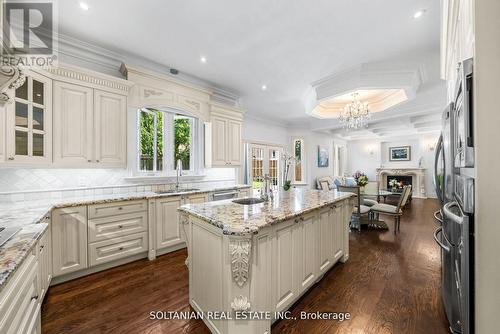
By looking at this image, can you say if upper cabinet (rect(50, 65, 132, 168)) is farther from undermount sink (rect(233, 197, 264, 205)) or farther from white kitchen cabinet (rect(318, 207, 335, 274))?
white kitchen cabinet (rect(318, 207, 335, 274))

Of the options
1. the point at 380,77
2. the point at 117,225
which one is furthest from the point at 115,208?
the point at 380,77

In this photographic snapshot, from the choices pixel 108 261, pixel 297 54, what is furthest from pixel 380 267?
pixel 108 261

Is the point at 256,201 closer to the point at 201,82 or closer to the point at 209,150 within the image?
the point at 209,150

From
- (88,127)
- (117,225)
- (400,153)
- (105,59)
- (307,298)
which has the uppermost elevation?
(105,59)

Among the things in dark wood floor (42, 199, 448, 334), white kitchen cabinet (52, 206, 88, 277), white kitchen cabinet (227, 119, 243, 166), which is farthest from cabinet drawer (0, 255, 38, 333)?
white kitchen cabinet (227, 119, 243, 166)

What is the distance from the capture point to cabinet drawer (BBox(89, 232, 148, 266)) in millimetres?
2434

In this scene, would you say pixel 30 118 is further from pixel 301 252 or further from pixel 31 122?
pixel 301 252

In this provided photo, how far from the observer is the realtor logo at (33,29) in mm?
2084

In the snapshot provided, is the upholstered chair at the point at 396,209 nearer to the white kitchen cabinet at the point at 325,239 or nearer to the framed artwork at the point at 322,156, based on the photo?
the white kitchen cabinet at the point at 325,239

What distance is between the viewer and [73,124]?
2.47 m

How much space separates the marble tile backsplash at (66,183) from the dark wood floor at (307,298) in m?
1.10

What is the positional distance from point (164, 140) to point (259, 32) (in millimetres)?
2339

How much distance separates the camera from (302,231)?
1850 millimetres

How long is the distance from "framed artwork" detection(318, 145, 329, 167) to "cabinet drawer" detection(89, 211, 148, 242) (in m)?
6.73
